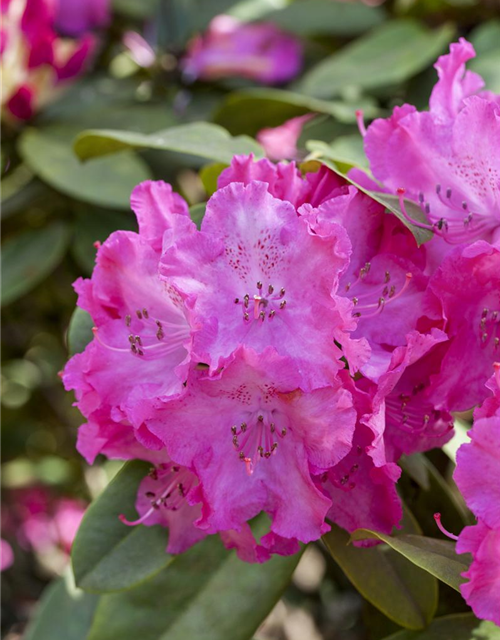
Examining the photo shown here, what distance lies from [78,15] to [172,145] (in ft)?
2.56

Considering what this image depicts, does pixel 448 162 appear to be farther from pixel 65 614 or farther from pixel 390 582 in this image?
pixel 65 614

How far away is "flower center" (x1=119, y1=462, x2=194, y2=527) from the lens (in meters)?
0.79

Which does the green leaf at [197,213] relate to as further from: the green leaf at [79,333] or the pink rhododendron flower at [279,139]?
the pink rhododendron flower at [279,139]

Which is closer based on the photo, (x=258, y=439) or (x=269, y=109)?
(x=258, y=439)

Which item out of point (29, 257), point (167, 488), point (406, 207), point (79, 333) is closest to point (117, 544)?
point (167, 488)

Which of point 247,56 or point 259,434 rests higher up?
point 259,434

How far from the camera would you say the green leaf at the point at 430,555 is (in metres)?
0.69

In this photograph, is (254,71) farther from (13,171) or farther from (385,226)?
(385,226)

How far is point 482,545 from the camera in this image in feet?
2.04

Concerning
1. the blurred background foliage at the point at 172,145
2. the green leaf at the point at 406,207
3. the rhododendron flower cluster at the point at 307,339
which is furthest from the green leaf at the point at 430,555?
the green leaf at the point at 406,207

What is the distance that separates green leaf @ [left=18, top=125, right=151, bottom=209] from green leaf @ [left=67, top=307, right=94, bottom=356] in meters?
0.30

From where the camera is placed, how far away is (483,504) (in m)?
0.63

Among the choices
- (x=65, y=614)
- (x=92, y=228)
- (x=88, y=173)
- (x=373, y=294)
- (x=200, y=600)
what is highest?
(x=373, y=294)

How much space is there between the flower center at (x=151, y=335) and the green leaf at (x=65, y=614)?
0.64m
